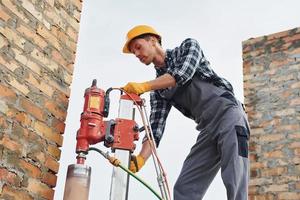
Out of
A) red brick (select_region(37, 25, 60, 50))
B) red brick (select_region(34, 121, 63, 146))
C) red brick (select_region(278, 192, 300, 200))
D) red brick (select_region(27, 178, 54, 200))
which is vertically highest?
red brick (select_region(37, 25, 60, 50))

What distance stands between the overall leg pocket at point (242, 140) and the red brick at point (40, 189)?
1021 millimetres

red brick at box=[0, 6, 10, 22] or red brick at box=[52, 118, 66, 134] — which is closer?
red brick at box=[0, 6, 10, 22]

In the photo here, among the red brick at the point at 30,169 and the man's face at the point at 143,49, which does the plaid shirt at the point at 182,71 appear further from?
the red brick at the point at 30,169

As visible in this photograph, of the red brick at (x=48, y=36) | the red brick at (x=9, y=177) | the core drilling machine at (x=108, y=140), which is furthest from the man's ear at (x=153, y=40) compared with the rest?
the red brick at (x=9, y=177)

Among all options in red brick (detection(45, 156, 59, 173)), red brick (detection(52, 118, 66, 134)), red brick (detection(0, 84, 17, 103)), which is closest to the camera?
red brick (detection(0, 84, 17, 103))

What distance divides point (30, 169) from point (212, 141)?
103 cm

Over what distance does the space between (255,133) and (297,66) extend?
792 millimetres

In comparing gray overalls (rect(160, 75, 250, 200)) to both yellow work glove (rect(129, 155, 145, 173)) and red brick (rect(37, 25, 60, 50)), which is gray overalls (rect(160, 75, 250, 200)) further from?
red brick (rect(37, 25, 60, 50))

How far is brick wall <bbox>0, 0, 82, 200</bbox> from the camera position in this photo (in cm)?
248

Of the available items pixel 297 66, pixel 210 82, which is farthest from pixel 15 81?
pixel 297 66

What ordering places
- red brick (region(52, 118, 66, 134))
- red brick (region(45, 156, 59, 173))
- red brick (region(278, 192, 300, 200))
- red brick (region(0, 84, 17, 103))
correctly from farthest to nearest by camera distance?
red brick (region(278, 192, 300, 200)), red brick (region(52, 118, 66, 134)), red brick (region(45, 156, 59, 173)), red brick (region(0, 84, 17, 103))

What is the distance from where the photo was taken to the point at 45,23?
2859 mm

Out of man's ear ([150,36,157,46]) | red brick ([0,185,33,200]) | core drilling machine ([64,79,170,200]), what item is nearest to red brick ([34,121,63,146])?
core drilling machine ([64,79,170,200])

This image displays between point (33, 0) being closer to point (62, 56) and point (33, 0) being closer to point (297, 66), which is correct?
point (62, 56)
